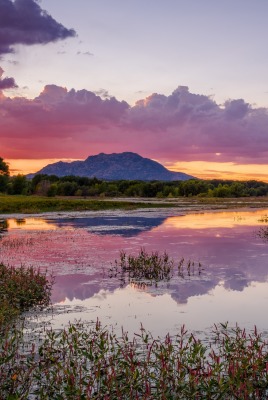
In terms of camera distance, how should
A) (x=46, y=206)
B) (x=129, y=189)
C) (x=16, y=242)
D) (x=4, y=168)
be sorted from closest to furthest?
(x=16, y=242) → (x=46, y=206) → (x=4, y=168) → (x=129, y=189)

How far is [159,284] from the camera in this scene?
21.6m

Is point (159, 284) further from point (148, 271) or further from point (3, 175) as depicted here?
point (3, 175)

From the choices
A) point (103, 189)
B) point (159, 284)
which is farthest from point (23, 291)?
point (103, 189)

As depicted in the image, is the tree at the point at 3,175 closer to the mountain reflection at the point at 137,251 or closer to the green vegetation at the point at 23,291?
the mountain reflection at the point at 137,251

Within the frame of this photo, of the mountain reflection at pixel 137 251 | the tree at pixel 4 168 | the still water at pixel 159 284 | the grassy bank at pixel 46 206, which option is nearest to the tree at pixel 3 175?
the tree at pixel 4 168

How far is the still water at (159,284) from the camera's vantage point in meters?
15.9

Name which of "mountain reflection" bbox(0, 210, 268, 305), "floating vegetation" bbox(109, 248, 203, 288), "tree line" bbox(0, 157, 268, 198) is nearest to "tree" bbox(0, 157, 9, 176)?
"tree line" bbox(0, 157, 268, 198)

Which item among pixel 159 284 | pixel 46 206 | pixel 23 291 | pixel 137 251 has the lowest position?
pixel 159 284

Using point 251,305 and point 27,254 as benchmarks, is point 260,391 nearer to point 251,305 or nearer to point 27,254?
point 251,305

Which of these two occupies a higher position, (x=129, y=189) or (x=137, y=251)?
(x=129, y=189)

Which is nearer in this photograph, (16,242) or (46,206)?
(16,242)

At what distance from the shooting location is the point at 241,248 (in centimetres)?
3403

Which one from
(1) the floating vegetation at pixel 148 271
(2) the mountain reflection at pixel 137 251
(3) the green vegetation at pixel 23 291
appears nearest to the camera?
(3) the green vegetation at pixel 23 291

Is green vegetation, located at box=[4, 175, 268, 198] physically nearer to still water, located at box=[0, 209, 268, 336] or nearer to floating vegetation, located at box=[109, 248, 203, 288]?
still water, located at box=[0, 209, 268, 336]
